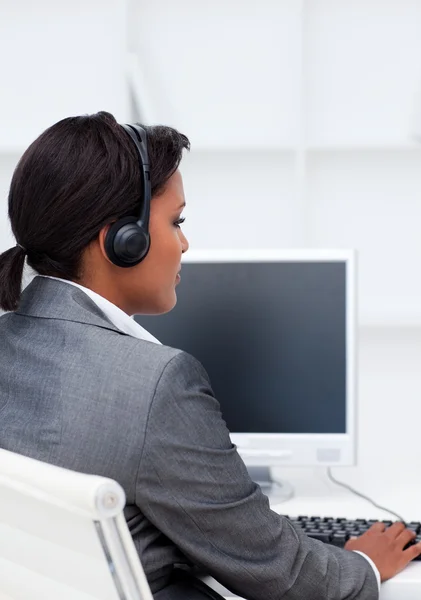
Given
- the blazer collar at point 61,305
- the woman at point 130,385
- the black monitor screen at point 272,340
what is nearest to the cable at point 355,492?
the black monitor screen at point 272,340

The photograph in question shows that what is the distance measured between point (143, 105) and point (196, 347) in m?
0.92

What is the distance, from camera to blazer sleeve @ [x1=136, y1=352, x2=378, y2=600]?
3.09ft

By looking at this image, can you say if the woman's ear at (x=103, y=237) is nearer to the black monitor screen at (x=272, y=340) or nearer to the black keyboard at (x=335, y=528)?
the black keyboard at (x=335, y=528)

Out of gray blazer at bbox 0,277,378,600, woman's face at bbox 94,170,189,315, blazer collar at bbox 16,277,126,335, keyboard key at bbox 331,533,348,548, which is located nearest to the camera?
gray blazer at bbox 0,277,378,600

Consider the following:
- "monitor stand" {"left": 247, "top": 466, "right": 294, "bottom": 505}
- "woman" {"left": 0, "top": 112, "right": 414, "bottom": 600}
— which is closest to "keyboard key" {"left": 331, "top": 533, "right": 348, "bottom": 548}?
"woman" {"left": 0, "top": 112, "right": 414, "bottom": 600}

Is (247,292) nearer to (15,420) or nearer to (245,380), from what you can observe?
(245,380)

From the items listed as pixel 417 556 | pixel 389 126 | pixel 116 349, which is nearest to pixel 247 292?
pixel 417 556

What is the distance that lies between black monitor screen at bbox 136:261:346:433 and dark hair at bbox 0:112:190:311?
61 cm

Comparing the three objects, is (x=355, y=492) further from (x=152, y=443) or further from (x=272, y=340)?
(x=152, y=443)

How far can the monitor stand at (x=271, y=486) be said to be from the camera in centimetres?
174

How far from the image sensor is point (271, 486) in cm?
180

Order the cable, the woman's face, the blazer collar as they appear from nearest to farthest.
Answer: the blazer collar
the woman's face
the cable

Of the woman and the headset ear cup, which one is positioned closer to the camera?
the woman

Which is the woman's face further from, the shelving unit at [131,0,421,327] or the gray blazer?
the shelving unit at [131,0,421,327]
